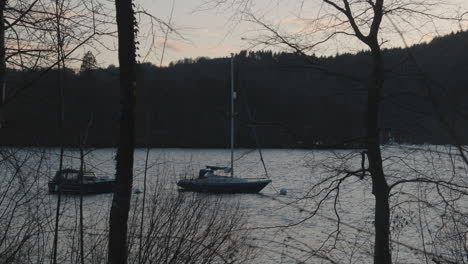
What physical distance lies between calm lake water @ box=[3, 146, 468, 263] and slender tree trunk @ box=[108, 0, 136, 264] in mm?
910

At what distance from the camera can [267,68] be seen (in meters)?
7.66

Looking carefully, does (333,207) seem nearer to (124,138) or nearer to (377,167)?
(377,167)

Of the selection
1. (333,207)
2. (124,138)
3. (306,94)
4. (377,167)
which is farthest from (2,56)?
(333,207)

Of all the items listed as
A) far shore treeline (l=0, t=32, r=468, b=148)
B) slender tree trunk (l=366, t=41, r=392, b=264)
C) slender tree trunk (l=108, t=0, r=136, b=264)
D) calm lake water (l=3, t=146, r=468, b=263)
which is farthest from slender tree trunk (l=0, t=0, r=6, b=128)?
slender tree trunk (l=366, t=41, r=392, b=264)

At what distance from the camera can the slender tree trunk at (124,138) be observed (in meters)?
4.80

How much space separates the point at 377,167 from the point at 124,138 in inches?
146

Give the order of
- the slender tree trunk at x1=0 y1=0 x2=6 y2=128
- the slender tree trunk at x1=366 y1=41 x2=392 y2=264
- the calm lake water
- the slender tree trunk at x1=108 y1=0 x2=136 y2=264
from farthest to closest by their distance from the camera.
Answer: the calm lake water
the slender tree trunk at x1=366 y1=41 x2=392 y2=264
the slender tree trunk at x1=0 y1=0 x2=6 y2=128
the slender tree trunk at x1=108 y1=0 x2=136 y2=264

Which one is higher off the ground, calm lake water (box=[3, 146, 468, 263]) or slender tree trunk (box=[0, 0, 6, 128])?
slender tree trunk (box=[0, 0, 6, 128])

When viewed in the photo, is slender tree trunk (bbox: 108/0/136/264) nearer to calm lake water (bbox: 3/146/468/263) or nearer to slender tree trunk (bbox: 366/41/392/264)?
calm lake water (bbox: 3/146/468/263)

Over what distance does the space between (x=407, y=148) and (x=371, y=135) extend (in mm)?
494

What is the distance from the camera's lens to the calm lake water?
7249mm

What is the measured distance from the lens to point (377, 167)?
282 inches

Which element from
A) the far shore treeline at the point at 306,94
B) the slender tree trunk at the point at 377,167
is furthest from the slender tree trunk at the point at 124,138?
the slender tree trunk at the point at 377,167

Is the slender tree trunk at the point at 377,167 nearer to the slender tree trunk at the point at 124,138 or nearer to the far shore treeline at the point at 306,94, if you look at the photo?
the far shore treeline at the point at 306,94
